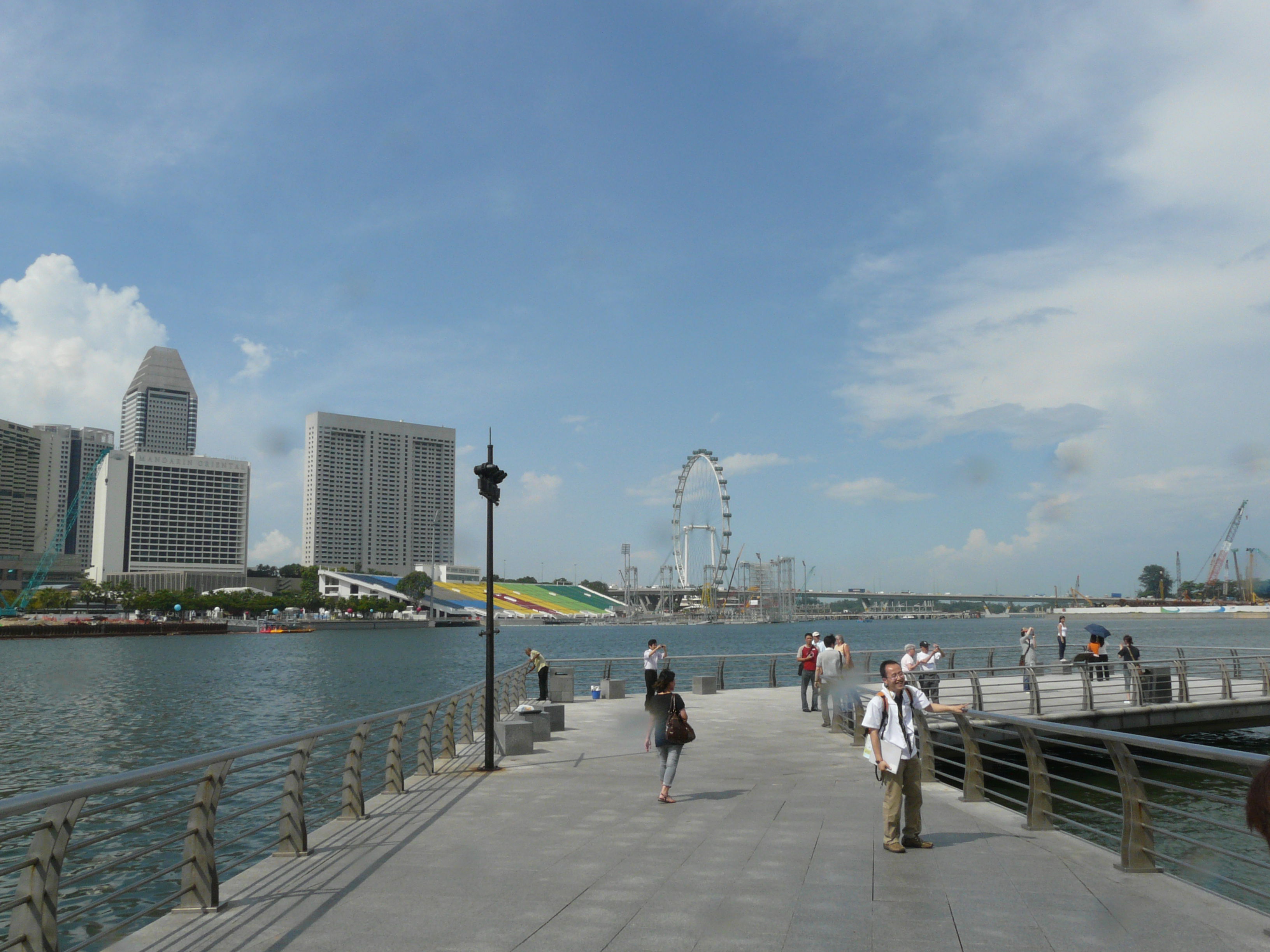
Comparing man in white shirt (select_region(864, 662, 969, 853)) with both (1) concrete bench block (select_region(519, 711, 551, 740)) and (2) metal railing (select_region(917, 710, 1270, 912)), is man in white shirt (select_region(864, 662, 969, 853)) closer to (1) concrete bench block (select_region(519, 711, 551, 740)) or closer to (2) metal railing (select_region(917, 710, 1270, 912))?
(2) metal railing (select_region(917, 710, 1270, 912))

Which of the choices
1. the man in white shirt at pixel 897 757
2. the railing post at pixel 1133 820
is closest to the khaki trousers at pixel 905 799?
the man in white shirt at pixel 897 757

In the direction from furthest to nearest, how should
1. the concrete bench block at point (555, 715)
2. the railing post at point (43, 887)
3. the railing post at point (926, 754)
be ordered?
the concrete bench block at point (555, 715) < the railing post at point (926, 754) < the railing post at point (43, 887)

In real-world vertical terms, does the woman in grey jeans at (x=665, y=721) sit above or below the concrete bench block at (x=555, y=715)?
Answer: above

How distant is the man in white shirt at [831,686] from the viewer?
20422 mm

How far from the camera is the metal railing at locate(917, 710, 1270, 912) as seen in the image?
25.3 feet

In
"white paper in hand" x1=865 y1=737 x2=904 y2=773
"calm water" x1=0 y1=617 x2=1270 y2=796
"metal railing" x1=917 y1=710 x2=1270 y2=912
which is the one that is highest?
"white paper in hand" x1=865 y1=737 x2=904 y2=773

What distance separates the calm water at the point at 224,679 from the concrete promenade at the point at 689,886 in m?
18.7

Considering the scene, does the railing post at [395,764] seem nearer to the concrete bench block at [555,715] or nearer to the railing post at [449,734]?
the railing post at [449,734]

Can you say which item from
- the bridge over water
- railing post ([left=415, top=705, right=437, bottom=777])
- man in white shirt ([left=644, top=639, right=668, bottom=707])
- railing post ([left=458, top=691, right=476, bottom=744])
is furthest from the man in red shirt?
railing post ([left=415, top=705, right=437, bottom=777])

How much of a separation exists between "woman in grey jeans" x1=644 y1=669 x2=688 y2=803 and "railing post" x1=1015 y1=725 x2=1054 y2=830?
4.07 m

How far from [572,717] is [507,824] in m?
13.6

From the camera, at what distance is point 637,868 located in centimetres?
886

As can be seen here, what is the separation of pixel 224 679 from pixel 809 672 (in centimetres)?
4922

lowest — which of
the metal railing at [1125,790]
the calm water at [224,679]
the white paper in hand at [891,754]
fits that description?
the calm water at [224,679]
